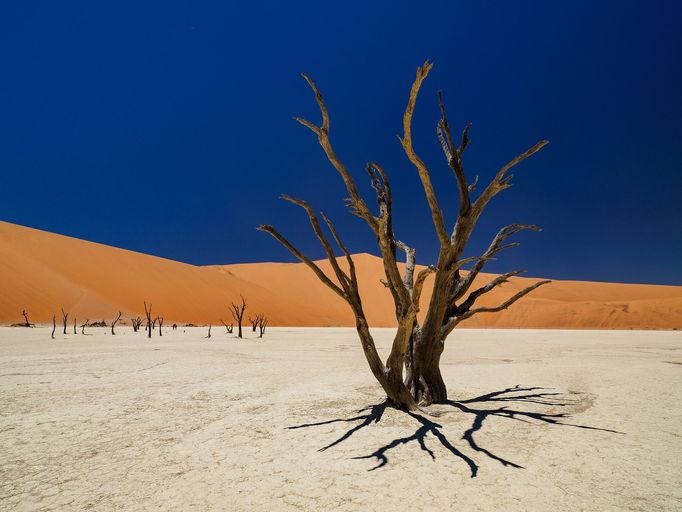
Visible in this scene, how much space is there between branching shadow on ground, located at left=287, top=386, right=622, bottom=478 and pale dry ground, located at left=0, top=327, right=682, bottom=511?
3cm

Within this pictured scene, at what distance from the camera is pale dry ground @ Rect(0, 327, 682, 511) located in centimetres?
246

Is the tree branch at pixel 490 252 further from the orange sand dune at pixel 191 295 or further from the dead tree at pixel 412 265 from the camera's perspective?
the orange sand dune at pixel 191 295

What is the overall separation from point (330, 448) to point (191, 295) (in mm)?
45063

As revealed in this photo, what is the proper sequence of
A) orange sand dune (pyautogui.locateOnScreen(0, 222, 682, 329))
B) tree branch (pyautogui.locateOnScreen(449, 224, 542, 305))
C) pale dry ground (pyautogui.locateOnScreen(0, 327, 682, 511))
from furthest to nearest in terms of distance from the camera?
orange sand dune (pyautogui.locateOnScreen(0, 222, 682, 329)), tree branch (pyautogui.locateOnScreen(449, 224, 542, 305)), pale dry ground (pyautogui.locateOnScreen(0, 327, 682, 511))

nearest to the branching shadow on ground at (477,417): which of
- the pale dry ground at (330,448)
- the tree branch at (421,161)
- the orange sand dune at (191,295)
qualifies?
the pale dry ground at (330,448)

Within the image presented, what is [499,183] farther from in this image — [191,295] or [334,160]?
[191,295]

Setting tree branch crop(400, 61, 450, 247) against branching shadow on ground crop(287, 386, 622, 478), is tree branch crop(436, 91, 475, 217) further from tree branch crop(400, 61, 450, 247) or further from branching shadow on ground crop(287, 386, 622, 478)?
branching shadow on ground crop(287, 386, 622, 478)

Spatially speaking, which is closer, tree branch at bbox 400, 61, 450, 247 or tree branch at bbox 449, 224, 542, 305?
tree branch at bbox 400, 61, 450, 247

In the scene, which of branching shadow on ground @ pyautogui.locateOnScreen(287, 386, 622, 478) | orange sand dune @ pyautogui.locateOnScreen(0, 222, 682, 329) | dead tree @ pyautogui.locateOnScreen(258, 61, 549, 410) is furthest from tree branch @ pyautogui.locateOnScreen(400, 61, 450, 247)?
orange sand dune @ pyautogui.locateOnScreen(0, 222, 682, 329)

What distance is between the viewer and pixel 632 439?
3.54 m

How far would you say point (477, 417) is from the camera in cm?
429

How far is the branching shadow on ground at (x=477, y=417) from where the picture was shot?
3223 mm

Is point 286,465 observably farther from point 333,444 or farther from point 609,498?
A: point 609,498

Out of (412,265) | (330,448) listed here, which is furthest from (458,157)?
(330,448)
